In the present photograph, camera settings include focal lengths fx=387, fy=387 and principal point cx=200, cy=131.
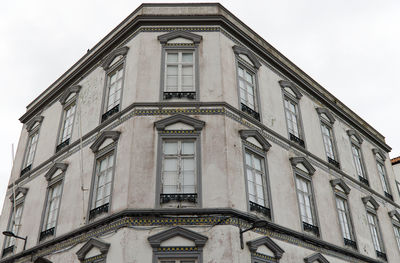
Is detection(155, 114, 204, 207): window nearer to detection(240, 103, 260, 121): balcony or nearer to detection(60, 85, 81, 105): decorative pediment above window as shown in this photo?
detection(240, 103, 260, 121): balcony

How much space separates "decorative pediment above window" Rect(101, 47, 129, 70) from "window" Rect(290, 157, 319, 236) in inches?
312

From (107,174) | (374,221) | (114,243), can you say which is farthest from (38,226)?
(374,221)

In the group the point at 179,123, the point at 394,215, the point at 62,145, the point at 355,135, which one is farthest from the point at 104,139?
the point at 394,215

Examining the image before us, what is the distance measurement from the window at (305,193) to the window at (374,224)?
4.93 meters

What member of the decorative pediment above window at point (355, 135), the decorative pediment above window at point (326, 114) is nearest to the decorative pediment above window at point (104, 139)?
the decorative pediment above window at point (326, 114)

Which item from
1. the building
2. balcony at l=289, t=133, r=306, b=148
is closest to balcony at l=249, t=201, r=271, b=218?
the building

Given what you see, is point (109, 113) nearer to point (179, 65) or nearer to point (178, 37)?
point (179, 65)

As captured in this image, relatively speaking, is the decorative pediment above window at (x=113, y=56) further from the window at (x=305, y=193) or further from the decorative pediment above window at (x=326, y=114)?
the decorative pediment above window at (x=326, y=114)

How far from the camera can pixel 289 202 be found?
1414 centimetres

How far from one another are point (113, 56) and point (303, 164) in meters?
8.98

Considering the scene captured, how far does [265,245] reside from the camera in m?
12.3

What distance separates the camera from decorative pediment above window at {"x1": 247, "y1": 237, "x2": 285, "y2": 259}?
38.1ft

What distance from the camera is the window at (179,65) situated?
13.7m

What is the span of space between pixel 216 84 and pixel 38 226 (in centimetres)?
905
